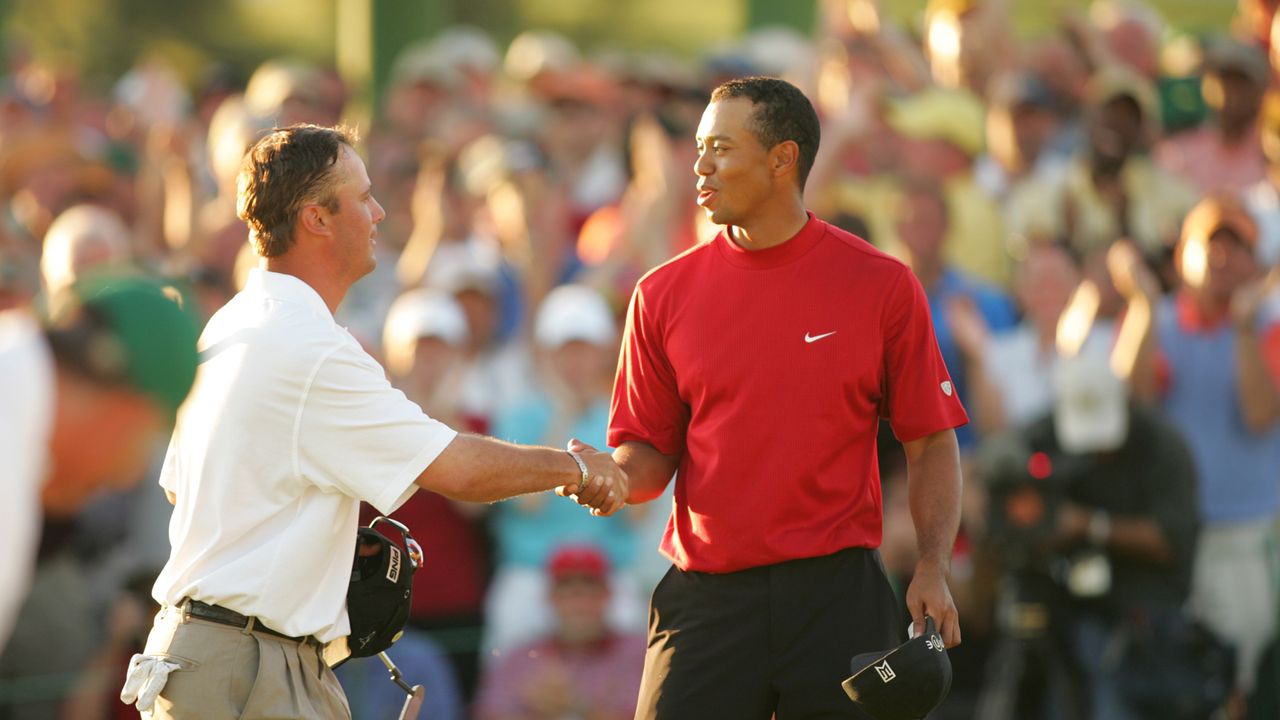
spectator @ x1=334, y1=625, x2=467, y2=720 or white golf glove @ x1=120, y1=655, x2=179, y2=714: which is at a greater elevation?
white golf glove @ x1=120, y1=655, x2=179, y2=714

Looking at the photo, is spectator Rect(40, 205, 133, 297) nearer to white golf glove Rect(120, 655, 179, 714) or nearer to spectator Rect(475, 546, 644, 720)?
spectator Rect(475, 546, 644, 720)

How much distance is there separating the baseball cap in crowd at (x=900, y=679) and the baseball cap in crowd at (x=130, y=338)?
245 centimetres

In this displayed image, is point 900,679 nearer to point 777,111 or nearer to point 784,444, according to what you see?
point 784,444

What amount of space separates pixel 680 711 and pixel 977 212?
5515mm

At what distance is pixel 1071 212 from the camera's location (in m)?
10.4

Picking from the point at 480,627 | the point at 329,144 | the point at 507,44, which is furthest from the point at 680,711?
the point at 507,44

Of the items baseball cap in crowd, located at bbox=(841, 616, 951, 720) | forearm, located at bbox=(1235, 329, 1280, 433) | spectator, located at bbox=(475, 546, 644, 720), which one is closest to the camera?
baseball cap in crowd, located at bbox=(841, 616, 951, 720)

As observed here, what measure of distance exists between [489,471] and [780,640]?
3.15ft

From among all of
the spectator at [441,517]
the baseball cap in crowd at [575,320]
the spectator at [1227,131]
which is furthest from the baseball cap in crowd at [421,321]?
the spectator at [1227,131]

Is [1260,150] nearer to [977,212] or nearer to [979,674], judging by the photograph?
[977,212]

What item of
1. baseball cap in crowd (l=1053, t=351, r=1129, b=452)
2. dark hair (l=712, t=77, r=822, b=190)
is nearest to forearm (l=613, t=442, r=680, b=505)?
dark hair (l=712, t=77, r=822, b=190)

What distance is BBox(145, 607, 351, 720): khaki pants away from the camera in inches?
202

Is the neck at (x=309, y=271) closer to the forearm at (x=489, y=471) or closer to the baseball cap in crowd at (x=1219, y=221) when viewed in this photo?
the forearm at (x=489, y=471)

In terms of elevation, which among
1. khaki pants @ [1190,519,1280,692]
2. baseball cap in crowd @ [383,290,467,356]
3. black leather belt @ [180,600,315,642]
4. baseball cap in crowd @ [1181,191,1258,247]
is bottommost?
khaki pants @ [1190,519,1280,692]
